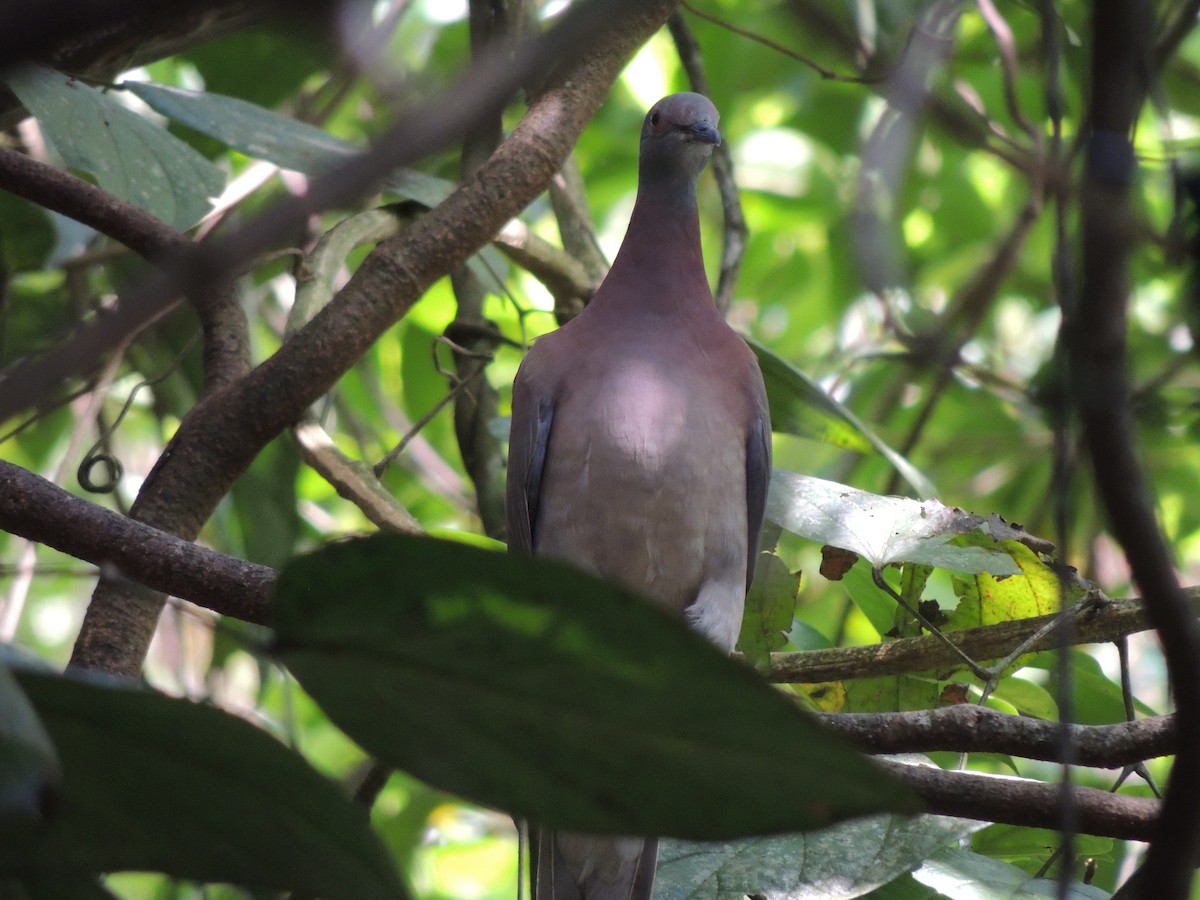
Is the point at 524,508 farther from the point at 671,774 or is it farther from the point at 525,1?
the point at 671,774

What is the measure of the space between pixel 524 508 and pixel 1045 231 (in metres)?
2.92

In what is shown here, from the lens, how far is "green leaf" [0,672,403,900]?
0.82 metres

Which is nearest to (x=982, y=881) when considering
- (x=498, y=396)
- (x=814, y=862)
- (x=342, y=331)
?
(x=814, y=862)

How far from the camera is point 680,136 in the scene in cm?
272

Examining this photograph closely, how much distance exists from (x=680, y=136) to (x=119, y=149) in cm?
116

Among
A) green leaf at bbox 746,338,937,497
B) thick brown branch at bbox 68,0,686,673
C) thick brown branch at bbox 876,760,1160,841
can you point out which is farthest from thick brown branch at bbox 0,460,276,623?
green leaf at bbox 746,338,937,497

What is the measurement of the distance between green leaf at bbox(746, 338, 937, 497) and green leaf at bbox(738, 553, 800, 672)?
0.38 meters

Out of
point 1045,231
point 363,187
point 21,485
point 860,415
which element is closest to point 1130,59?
point 363,187

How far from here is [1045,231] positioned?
4617 mm

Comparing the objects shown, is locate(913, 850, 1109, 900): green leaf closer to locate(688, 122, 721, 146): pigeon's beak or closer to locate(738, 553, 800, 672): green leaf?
locate(738, 553, 800, 672): green leaf

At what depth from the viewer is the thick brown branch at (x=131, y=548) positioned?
155cm

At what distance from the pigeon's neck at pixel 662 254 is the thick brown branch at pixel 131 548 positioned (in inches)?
48.7

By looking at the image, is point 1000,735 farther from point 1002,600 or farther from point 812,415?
point 812,415

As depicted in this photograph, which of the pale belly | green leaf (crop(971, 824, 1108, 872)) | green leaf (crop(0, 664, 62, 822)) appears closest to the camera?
green leaf (crop(0, 664, 62, 822))
